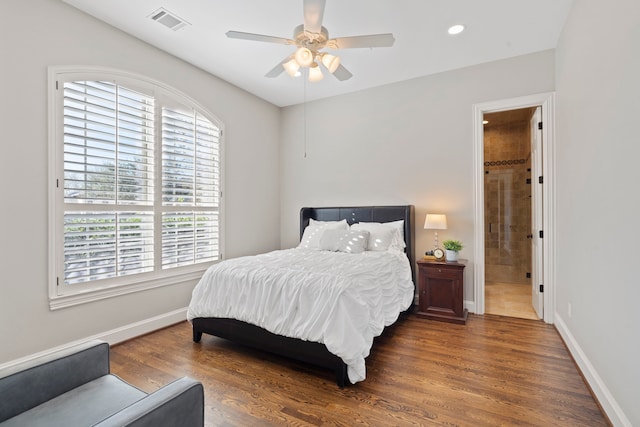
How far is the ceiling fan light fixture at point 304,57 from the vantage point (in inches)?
103

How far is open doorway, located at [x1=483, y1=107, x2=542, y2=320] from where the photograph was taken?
559 cm

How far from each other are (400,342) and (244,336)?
150 centimetres

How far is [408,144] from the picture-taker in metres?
4.36

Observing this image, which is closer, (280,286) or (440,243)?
(280,286)

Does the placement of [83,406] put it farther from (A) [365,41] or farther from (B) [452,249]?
(B) [452,249]

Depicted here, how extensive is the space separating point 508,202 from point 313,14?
17.3 ft

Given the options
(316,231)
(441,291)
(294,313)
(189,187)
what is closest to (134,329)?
(189,187)

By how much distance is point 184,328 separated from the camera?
3.54m

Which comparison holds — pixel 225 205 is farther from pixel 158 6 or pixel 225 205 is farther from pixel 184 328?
pixel 158 6

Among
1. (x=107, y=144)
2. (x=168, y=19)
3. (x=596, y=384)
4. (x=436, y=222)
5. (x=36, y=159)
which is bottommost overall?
(x=596, y=384)

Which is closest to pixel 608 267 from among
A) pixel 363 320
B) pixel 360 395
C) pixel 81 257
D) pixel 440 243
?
pixel 363 320

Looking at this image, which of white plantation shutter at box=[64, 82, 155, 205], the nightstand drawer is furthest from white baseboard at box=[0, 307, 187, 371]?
the nightstand drawer

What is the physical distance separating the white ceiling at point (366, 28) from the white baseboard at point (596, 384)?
299 cm

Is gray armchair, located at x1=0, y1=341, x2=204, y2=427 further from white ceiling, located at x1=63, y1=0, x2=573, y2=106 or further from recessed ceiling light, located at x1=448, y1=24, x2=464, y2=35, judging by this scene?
recessed ceiling light, located at x1=448, y1=24, x2=464, y2=35
